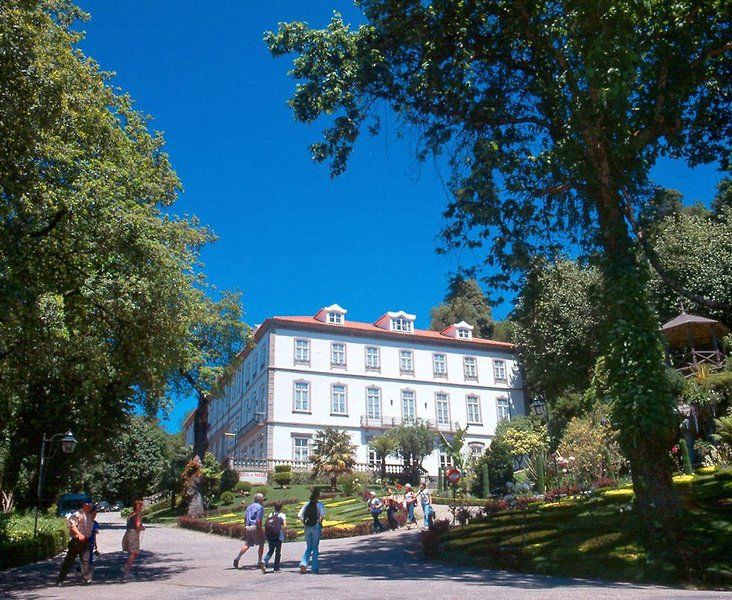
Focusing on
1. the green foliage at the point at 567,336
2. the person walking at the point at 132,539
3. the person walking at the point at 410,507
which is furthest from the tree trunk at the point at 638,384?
the green foliage at the point at 567,336

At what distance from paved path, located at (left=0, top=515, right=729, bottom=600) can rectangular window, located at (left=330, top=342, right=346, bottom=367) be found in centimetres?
3199

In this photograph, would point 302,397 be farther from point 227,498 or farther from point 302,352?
point 227,498

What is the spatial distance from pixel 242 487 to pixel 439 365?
20.3 metres

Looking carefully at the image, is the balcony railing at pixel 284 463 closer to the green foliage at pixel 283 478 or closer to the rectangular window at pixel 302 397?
the green foliage at pixel 283 478

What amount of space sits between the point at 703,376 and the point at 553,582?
1977 centimetres

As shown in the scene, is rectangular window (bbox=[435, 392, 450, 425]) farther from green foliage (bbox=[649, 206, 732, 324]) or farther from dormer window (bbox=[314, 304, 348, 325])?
green foliage (bbox=[649, 206, 732, 324])

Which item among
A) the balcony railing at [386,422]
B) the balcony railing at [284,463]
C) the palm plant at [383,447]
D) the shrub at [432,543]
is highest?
the balcony railing at [386,422]

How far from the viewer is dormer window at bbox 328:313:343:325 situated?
171 feet

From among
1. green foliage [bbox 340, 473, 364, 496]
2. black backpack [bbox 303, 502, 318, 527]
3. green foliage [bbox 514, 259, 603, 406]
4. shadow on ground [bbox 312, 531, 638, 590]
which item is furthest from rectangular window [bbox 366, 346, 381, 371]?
black backpack [bbox 303, 502, 318, 527]

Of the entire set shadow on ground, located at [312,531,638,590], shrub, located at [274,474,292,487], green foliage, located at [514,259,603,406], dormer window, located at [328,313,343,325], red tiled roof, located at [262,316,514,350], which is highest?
dormer window, located at [328,313,343,325]

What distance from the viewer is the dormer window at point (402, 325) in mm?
53781

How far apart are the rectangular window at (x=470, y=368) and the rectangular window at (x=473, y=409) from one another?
1661 millimetres

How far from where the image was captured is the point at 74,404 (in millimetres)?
20969

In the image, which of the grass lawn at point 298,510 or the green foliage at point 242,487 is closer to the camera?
the grass lawn at point 298,510
